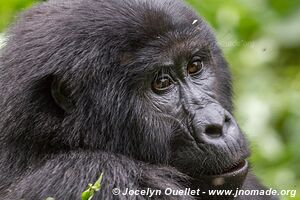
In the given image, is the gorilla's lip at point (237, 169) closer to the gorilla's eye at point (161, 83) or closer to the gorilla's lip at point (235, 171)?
the gorilla's lip at point (235, 171)

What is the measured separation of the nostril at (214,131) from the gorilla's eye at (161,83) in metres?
0.37

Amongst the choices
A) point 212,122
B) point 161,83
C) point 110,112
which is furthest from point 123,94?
point 212,122

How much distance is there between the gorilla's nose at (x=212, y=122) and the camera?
4625mm

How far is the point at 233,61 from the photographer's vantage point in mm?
8266

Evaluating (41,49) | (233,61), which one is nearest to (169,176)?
(41,49)

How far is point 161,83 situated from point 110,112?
357 millimetres

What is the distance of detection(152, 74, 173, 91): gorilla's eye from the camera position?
4.82m

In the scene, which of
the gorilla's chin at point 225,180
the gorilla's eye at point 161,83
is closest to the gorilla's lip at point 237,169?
the gorilla's chin at point 225,180

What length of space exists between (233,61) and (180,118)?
3.57 metres

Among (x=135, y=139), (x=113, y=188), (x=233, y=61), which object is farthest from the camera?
(x=233, y=61)

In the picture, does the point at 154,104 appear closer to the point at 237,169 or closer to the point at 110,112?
the point at 110,112

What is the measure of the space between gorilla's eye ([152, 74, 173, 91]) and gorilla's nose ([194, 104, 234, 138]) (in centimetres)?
25

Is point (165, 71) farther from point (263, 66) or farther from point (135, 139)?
point (263, 66)
